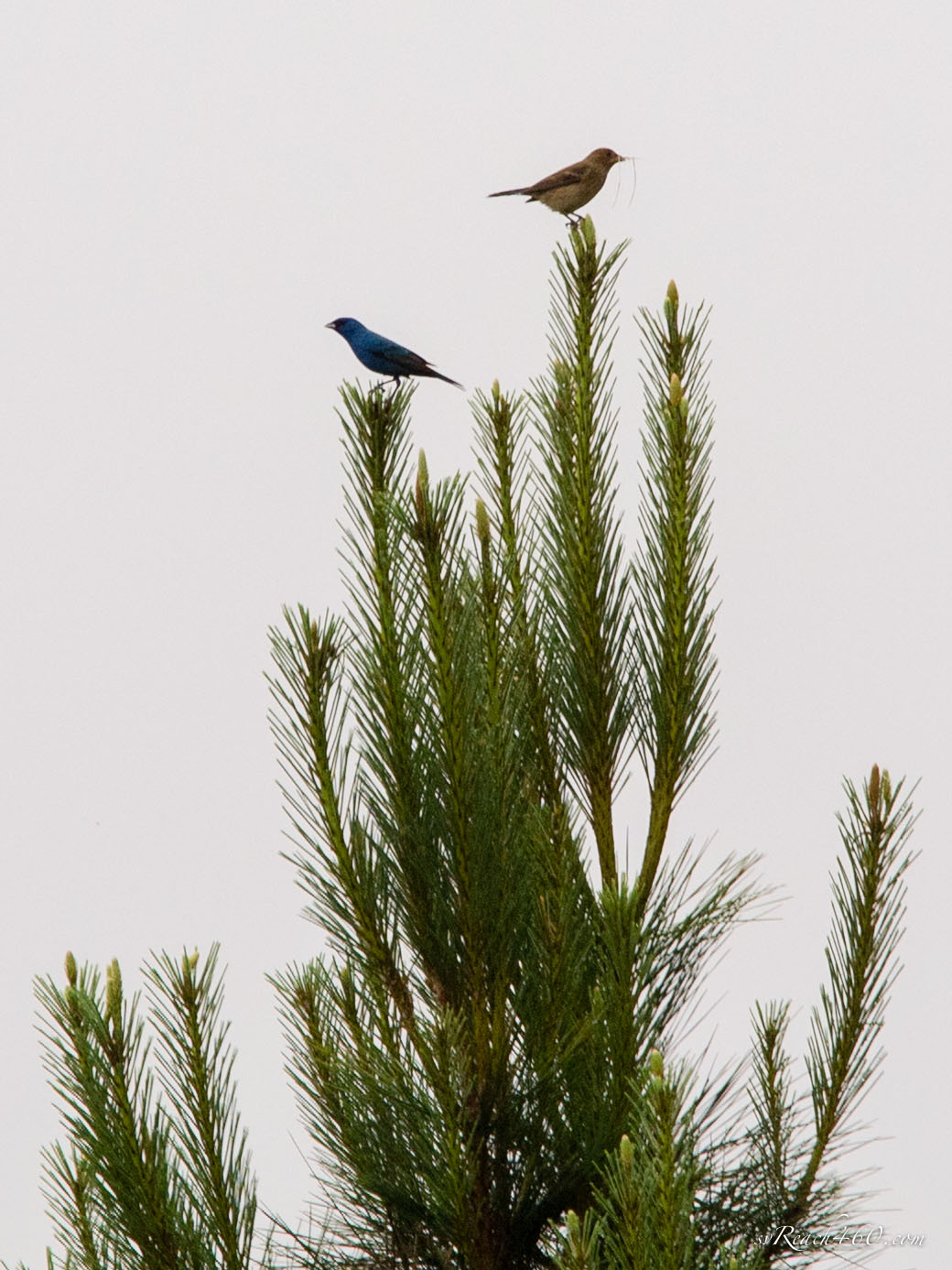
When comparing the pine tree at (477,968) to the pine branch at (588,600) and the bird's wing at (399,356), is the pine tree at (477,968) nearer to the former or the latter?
the pine branch at (588,600)

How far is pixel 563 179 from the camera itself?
5.17 meters

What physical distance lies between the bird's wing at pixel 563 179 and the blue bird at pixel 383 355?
791 mm

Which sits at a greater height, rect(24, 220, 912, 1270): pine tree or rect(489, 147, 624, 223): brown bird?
rect(489, 147, 624, 223): brown bird

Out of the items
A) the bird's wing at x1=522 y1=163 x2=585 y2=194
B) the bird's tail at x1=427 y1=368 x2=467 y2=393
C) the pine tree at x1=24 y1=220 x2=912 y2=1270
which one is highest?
the bird's wing at x1=522 y1=163 x2=585 y2=194

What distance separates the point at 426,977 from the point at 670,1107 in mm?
767

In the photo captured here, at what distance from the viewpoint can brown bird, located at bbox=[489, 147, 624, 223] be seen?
17.0 ft

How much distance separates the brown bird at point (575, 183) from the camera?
17.0ft

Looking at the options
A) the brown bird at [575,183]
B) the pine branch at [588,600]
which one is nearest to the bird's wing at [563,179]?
the brown bird at [575,183]

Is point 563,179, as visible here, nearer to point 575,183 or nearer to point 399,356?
point 575,183

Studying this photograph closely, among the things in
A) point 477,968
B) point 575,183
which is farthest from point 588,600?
point 575,183

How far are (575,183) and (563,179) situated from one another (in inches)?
1.7

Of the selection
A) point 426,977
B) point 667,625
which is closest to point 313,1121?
point 426,977

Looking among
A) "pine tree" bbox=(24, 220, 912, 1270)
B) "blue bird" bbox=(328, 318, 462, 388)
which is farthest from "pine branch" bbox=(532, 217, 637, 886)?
"blue bird" bbox=(328, 318, 462, 388)

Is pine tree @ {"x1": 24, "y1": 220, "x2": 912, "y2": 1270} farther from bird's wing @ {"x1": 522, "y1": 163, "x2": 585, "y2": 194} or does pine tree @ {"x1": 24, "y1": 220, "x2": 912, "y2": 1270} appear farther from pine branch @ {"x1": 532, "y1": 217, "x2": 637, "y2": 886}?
bird's wing @ {"x1": 522, "y1": 163, "x2": 585, "y2": 194}
